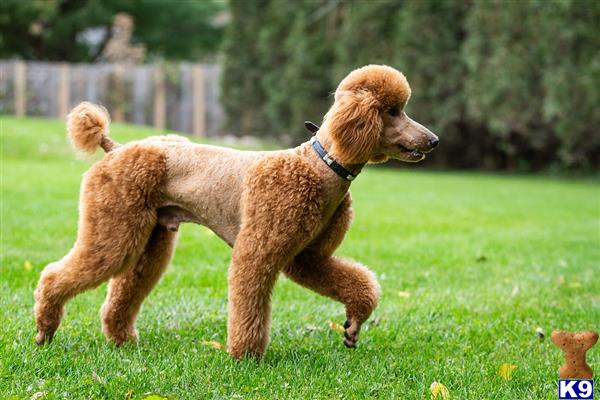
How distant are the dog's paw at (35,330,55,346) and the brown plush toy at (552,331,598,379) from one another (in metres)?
2.40

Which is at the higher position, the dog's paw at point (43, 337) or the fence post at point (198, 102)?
the dog's paw at point (43, 337)

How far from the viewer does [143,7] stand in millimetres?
31000

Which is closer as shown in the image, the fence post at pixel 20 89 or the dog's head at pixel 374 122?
the dog's head at pixel 374 122

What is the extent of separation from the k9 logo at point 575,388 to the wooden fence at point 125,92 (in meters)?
21.2

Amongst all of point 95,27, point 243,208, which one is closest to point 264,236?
point 243,208

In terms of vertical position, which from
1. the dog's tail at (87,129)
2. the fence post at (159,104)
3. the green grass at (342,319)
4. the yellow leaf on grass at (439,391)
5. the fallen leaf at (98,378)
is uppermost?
the dog's tail at (87,129)

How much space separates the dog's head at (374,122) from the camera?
3.42 meters

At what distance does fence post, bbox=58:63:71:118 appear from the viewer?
2269 centimetres

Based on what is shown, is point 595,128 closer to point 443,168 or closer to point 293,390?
point 443,168

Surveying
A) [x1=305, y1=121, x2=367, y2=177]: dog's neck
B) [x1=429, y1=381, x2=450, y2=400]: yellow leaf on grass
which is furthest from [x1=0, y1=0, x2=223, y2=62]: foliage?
[x1=429, y1=381, x2=450, y2=400]: yellow leaf on grass

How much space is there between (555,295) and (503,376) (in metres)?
2.22

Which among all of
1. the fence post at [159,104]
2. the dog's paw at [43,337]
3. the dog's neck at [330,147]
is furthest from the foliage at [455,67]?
the dog's paw at [43,337]

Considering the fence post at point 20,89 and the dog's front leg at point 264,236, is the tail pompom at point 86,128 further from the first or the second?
the fence post at point 20,89

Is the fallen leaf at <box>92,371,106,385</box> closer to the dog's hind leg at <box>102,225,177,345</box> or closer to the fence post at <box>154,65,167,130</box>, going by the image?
the dog's hind leg at <box>102,225,177,345</box>
